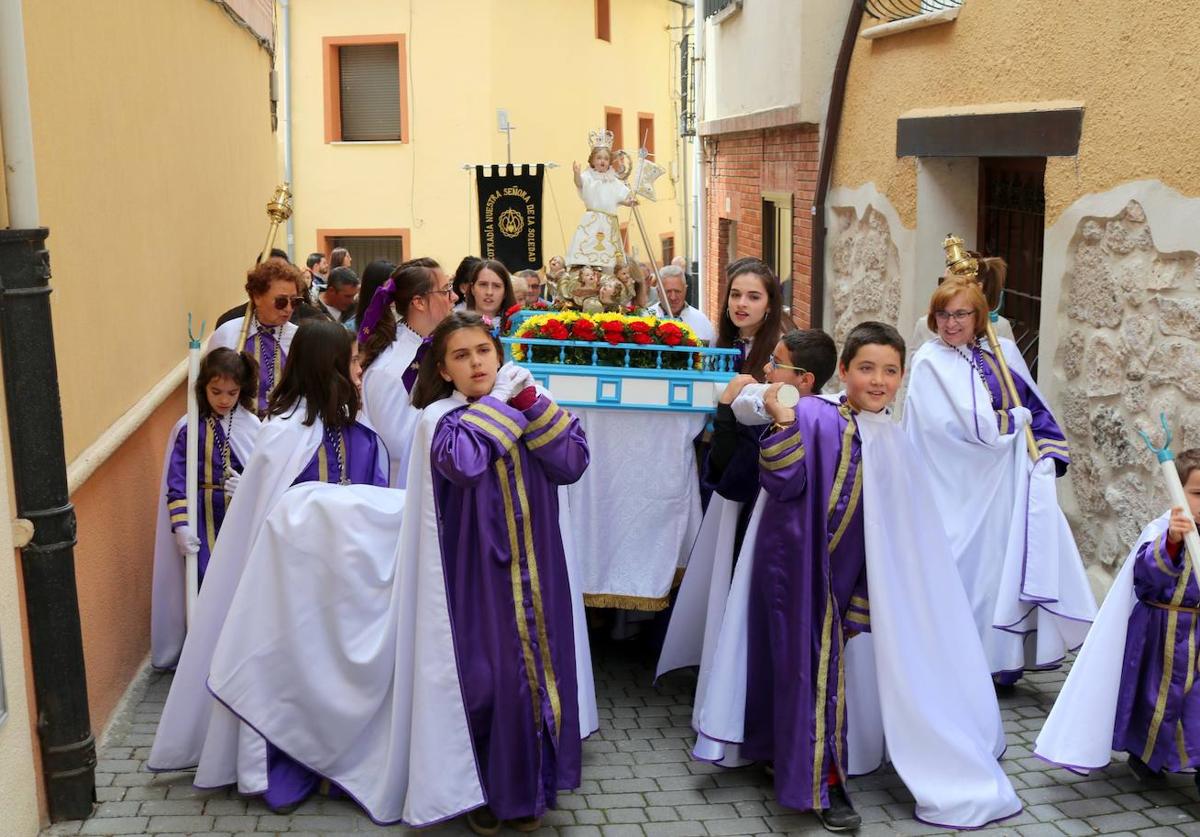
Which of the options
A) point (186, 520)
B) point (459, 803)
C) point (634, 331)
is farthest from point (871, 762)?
point (186, 520)

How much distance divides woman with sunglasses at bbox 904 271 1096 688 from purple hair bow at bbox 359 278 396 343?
2345mm

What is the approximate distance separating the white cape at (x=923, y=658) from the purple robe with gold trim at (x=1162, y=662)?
1.70 ft

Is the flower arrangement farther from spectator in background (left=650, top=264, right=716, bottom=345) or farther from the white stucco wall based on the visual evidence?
the white stucco wall

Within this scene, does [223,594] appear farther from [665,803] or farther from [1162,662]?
[1162,662]

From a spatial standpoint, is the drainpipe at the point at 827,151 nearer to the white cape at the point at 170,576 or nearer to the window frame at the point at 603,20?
the white cape at the point at 170,576

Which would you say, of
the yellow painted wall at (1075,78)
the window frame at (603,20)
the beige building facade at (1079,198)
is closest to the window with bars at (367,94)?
the window frame at (603,20)

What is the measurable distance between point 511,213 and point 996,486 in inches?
523

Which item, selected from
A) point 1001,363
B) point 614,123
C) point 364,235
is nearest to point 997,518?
point 1001,363

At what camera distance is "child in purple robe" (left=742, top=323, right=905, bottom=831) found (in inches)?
183

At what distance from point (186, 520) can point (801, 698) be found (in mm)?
2751

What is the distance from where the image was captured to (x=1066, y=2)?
714 cm

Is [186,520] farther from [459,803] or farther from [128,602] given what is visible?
[459,803]

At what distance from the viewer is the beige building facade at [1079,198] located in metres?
6.16

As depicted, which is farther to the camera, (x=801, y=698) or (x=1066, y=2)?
(x=1066, y=2)
